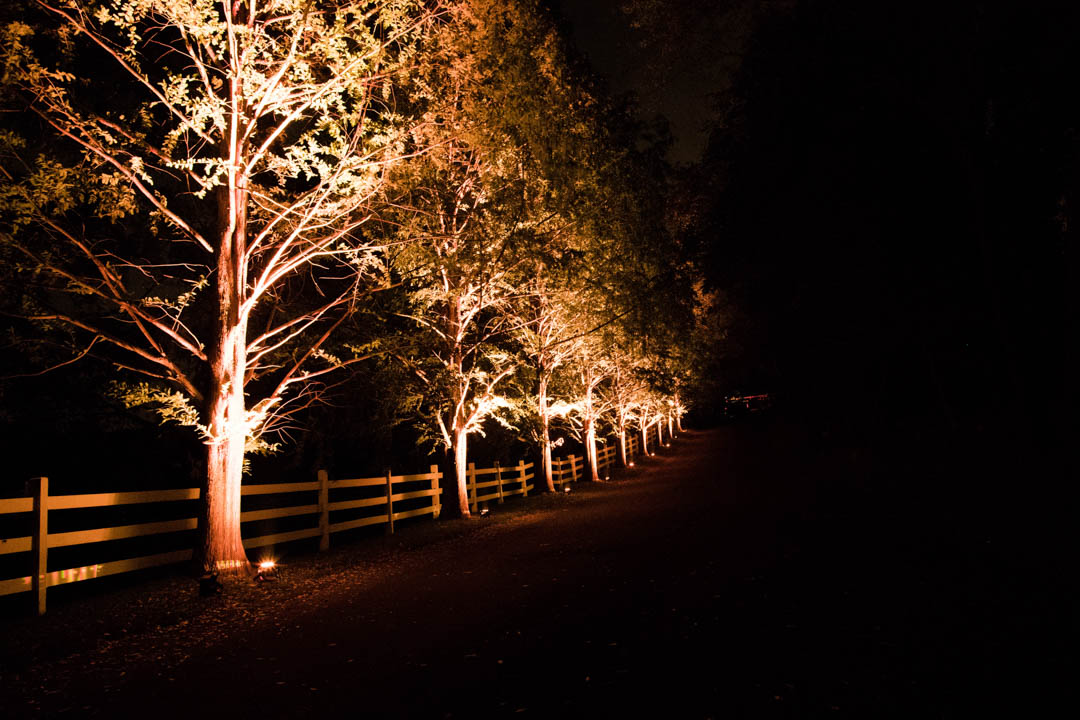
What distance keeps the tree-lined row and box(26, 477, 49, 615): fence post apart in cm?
163

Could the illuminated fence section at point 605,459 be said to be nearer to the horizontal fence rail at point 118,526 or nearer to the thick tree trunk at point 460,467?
the thick tree trunk at point 460,467

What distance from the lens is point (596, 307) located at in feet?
59.1

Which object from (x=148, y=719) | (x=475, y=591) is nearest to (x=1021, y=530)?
(x=475, y=591)

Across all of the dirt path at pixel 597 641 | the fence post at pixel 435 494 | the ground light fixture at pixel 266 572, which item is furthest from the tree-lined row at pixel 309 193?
the dirt path at pixel 597 641

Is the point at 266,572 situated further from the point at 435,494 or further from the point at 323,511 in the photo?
the point at 435,494

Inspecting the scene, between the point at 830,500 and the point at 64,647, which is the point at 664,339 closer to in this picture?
the point at 830,500

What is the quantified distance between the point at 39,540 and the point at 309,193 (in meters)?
5.23

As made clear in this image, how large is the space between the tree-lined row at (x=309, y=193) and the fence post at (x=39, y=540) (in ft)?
5.34

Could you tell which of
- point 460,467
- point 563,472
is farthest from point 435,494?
point 563,472

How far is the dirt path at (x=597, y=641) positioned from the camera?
3.99 meters

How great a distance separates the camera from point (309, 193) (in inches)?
364

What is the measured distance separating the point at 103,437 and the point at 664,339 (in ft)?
51.3

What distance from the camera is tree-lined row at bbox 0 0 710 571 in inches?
332

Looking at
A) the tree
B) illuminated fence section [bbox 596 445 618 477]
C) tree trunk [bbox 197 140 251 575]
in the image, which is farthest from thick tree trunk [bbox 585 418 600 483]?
tree trunk [bbox 197 140 251 575]
